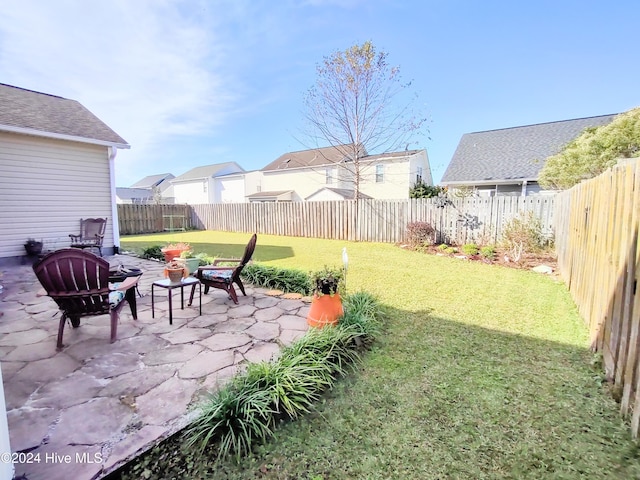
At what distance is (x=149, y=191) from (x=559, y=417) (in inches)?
1832

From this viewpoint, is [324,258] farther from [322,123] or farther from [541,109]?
[541,109]

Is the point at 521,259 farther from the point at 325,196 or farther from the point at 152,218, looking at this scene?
the point at 152,218

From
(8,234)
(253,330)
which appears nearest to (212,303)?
(253,330)

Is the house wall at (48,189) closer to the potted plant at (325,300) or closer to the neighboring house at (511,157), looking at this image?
the potted plant at (325,300)

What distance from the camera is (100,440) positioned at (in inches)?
70.5

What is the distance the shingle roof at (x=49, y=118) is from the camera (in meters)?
Result: 7.14

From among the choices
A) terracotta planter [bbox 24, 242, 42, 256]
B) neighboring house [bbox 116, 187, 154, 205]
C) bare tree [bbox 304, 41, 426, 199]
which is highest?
bare tree [bbox 304, 41, 426, 199]

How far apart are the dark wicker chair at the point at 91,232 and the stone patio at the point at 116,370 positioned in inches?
144

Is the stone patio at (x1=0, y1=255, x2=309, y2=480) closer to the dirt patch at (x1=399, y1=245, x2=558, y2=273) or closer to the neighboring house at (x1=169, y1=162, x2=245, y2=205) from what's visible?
the dirt patch at (x1=399, y1=245, x2=558, y2=273)

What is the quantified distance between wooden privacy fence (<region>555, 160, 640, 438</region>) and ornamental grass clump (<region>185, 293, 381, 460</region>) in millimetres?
1999

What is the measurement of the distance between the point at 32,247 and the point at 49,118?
3.52 m

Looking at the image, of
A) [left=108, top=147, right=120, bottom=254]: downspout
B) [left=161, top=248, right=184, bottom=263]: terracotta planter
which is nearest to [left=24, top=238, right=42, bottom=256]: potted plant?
[left=108, top=147, right=120, bottom=254]: downspout

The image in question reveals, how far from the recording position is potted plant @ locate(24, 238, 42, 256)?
24.1 feet

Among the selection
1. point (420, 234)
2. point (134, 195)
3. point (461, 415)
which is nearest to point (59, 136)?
point (461, 415)
